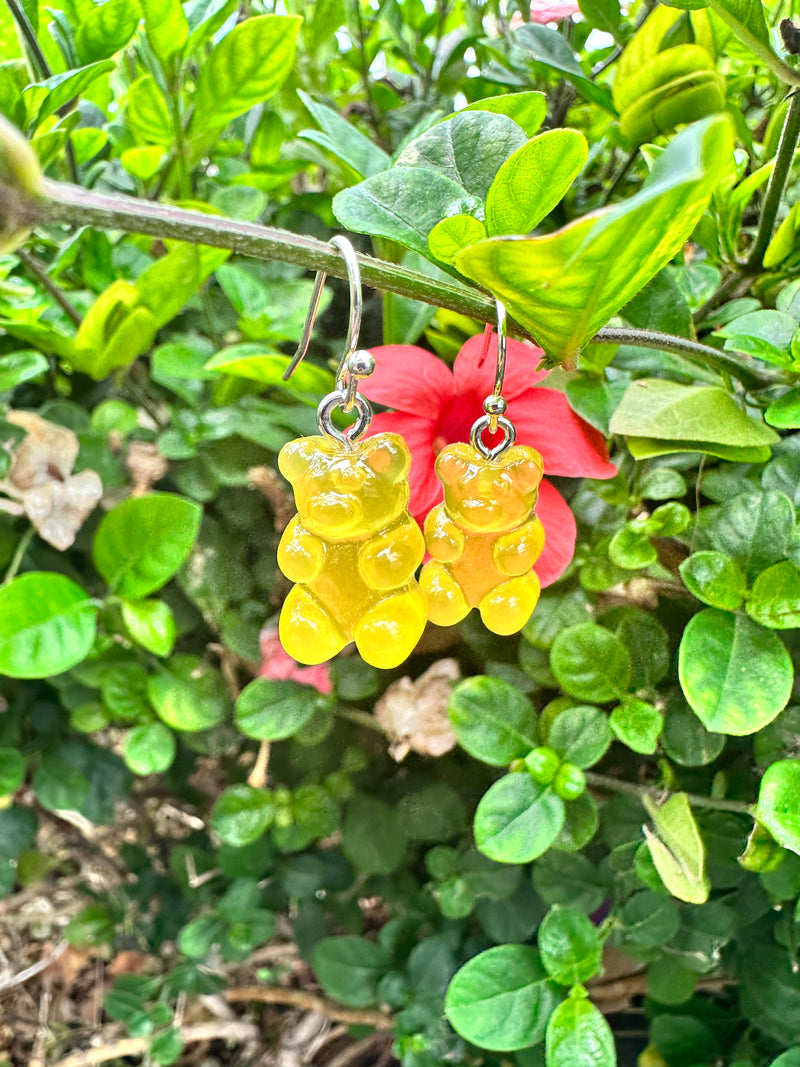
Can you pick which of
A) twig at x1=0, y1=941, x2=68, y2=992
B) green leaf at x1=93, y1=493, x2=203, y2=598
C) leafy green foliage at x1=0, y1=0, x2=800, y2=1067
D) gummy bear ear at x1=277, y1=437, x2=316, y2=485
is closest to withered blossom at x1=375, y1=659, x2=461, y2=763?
leafy green foliage at x1=0, y1=0, x2=800, y2=1067

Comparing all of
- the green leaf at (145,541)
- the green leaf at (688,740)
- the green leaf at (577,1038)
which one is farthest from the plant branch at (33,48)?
the green leaf at (577,1038)

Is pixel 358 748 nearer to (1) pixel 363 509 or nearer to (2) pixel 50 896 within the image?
(1) pixel 363 509

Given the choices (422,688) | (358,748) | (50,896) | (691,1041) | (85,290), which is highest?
(85,290)

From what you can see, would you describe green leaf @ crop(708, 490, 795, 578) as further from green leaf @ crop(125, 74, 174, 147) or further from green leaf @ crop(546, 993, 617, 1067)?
green leaf @ crop(125, 74, 174, 147)

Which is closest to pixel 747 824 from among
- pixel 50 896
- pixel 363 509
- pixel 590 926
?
pixel 590 926

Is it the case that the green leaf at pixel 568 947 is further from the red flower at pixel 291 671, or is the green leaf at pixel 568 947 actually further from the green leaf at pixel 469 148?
the green leaf at pixel 469 148

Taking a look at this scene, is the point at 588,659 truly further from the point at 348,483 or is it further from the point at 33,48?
the point at 33,48
